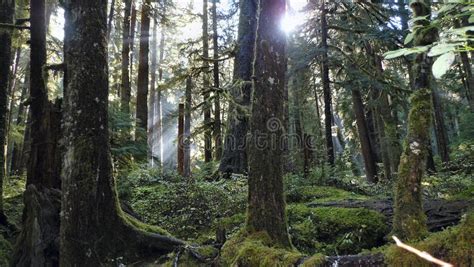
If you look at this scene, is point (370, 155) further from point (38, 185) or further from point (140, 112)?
point (38, 185)

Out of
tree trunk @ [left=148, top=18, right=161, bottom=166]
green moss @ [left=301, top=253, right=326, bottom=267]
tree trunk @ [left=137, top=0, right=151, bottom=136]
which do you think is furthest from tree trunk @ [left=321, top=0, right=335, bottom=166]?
tree trunk @ [left=148, top=18, right=161, bottom=166]

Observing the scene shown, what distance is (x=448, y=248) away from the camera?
3.77 metres

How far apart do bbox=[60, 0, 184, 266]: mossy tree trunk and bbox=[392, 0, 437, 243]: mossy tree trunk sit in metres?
4.03

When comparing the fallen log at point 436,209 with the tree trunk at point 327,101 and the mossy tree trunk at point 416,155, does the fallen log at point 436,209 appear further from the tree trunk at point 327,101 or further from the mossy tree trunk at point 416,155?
the tree trunk at point 327,101

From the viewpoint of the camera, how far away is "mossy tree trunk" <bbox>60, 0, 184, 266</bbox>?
5.65m

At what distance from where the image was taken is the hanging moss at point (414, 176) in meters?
4.52

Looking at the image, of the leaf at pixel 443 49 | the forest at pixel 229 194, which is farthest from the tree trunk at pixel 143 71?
the leaf at pixel 443 49

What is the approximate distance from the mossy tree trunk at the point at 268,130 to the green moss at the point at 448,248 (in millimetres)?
1572

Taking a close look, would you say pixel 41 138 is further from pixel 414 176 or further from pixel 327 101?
pixel 327 101

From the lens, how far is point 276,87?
5359mm

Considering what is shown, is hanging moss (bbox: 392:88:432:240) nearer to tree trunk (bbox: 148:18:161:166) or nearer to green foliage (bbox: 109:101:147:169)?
green foliage (bbox: 109:101:147:169)

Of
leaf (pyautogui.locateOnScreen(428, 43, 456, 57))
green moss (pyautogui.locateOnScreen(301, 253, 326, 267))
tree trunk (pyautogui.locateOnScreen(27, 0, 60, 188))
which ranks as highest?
tree trunk (pyautogui.locateOnScreen(27, 0, 60, 188))

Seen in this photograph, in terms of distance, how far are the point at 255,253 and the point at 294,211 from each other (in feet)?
10.5

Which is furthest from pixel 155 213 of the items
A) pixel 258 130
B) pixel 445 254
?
pixel 445 254
